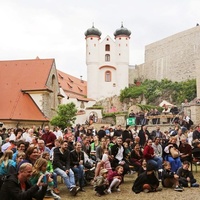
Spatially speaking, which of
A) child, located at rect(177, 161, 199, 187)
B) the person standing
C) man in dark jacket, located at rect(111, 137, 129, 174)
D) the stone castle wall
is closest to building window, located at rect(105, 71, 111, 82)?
the stone castle wall

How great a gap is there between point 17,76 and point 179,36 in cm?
3243

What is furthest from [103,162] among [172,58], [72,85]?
[72,85]

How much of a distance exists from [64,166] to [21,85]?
21083 millimetres

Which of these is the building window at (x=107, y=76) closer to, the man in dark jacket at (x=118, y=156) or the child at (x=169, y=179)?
the man in dark jacket at (x=118, y=156)

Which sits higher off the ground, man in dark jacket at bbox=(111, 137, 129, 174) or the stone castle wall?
the stone castle wall

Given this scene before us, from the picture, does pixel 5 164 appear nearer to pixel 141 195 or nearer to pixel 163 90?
pixel 141 195

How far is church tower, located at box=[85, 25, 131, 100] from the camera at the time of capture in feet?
188

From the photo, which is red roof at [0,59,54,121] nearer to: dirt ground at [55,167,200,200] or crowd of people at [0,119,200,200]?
crowd of people at [0,119,200,200]

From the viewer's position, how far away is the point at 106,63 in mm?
57812

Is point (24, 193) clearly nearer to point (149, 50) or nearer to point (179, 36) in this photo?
point (179, 36)

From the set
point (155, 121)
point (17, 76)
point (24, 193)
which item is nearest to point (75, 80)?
point (17, 76)

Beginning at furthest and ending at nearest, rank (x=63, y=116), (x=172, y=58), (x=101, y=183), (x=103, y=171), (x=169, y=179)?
1. (x=172, y=58)
2. (x=63, y=116)
3. (x=169, y=179)
4. (x=103, y=171)
5. (x=101, y=183)

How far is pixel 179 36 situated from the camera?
2203 inches

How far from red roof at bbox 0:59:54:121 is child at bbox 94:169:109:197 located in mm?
17959
